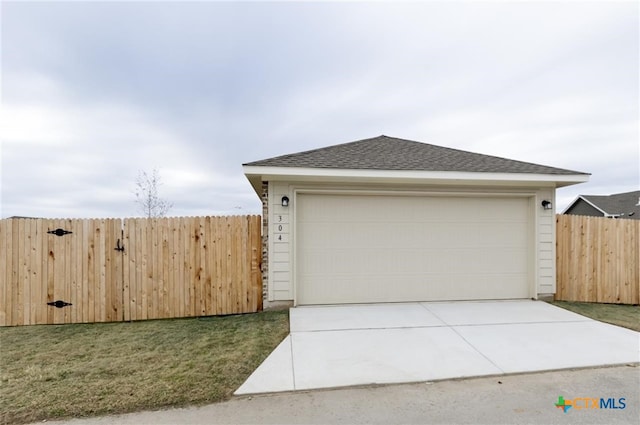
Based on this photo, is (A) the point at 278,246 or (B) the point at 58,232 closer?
(B) the point at 58,232

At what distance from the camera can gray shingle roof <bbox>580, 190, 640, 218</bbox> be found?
20469mm

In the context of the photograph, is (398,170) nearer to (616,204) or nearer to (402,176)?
(402,176)

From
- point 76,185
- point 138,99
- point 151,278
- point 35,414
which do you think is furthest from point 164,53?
point 76,185

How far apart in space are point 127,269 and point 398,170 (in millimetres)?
5343

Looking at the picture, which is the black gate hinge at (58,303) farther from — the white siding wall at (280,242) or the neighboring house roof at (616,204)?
the neighboring house roof at (616,204)

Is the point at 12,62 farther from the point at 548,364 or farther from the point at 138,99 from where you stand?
the point at 548,364

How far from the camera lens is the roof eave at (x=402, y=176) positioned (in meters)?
5.41

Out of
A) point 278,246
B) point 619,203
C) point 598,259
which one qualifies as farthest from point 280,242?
point 619,203

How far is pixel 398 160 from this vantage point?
611cm

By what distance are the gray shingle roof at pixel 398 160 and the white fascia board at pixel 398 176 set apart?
0.08m

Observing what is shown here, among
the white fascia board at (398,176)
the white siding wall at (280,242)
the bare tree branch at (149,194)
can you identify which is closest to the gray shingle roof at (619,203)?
the white fascia board at (398,176)

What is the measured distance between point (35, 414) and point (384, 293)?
513cm

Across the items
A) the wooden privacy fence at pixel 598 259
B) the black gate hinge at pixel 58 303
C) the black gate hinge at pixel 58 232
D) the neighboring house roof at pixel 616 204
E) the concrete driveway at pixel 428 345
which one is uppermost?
the neighboring house roof at pixel 616 204

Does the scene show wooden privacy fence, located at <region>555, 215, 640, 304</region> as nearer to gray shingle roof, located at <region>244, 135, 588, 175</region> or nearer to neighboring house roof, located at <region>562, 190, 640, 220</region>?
gray shingle roof, located at <region>244, 135, 588, 175</region>
